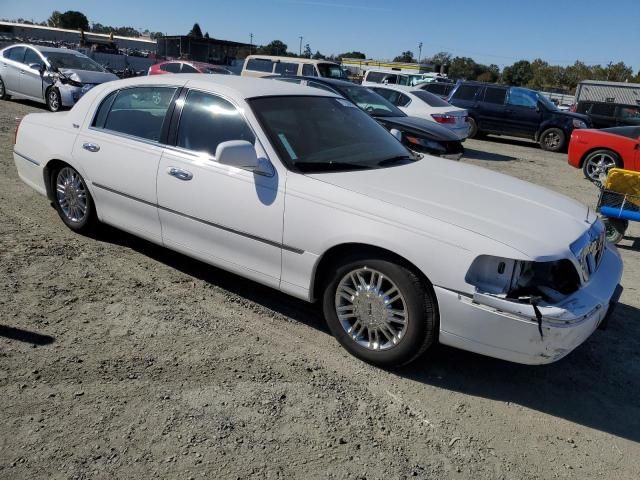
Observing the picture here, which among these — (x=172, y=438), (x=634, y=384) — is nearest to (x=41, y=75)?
(x=172, y=438)

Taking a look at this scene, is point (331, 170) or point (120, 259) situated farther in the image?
point (120, 259)

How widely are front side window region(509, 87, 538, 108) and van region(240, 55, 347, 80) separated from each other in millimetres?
5955

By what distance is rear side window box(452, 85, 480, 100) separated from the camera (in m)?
16.4

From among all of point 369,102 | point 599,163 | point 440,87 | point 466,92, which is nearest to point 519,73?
point 440,87

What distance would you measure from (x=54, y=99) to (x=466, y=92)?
441 inches

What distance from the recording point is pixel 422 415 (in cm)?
295

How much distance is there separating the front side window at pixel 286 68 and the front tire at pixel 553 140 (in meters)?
8.00

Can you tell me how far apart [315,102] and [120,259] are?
211cm

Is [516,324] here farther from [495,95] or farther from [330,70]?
[330,70]

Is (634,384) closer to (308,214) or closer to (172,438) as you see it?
(308,214)

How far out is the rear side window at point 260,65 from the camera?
61.5ft

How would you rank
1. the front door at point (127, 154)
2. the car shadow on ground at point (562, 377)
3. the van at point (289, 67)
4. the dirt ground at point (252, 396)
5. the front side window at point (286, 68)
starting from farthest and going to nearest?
the front side window at point (286, 68) < the van at point (289, 67) < the front door at point (127, 154) < the car shadow on ground at point (562, 377) < the dirt ground at point (252, 396)

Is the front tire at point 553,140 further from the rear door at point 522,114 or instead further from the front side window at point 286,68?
the front side window at point 286,68

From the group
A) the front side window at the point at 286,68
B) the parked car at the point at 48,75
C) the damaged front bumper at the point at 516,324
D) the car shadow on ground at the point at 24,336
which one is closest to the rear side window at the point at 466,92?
the front side window at the point at 286,68
